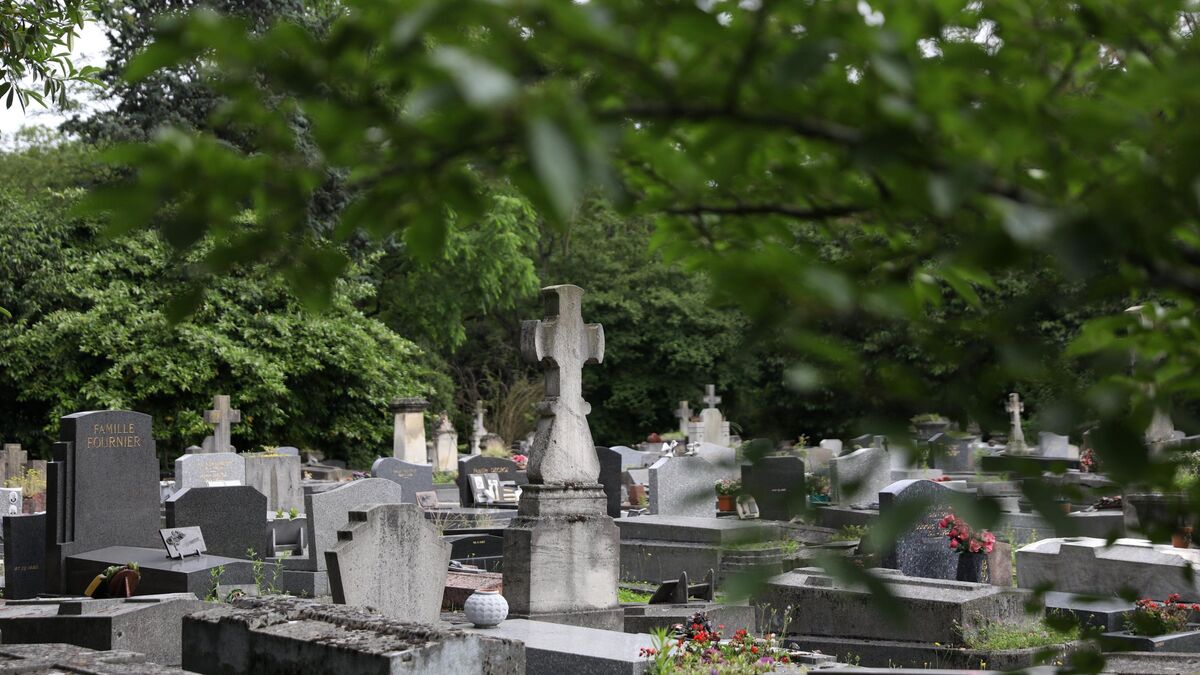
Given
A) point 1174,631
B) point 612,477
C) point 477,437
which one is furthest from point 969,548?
point 477,437

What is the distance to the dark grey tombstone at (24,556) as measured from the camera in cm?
1213

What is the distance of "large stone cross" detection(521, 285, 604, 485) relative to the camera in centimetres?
1055

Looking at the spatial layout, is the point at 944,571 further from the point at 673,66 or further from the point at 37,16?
the point at 673,66

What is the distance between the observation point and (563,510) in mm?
10367

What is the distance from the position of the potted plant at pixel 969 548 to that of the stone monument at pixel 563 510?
3.31 meters

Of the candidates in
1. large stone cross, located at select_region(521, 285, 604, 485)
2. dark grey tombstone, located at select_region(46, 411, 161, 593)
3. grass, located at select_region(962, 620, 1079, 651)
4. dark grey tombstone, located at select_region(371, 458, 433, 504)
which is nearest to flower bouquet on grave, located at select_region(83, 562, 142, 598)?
dark grey tombstone, located at select_region(46, 411, 161, 593)

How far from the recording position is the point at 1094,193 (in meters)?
1.49

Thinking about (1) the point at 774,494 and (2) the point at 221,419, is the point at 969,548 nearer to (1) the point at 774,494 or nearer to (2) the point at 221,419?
(1) the point at 774,494

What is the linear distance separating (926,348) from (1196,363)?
1.90ft

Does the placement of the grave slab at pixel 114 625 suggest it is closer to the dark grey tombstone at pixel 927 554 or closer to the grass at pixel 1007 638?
the grass at pixel 1007 638

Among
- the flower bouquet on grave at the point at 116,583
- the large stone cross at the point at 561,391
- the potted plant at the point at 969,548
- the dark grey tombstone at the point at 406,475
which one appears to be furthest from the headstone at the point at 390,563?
the dark grey tombstone at the point at 406,475

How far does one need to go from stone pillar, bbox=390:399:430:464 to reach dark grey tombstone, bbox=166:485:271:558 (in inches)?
566

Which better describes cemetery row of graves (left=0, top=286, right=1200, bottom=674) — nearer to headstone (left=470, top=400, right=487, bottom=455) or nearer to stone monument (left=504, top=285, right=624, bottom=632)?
stone monument (left=504, top=285, right=624, bottom=632)

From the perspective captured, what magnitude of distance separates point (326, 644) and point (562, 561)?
513 cm
